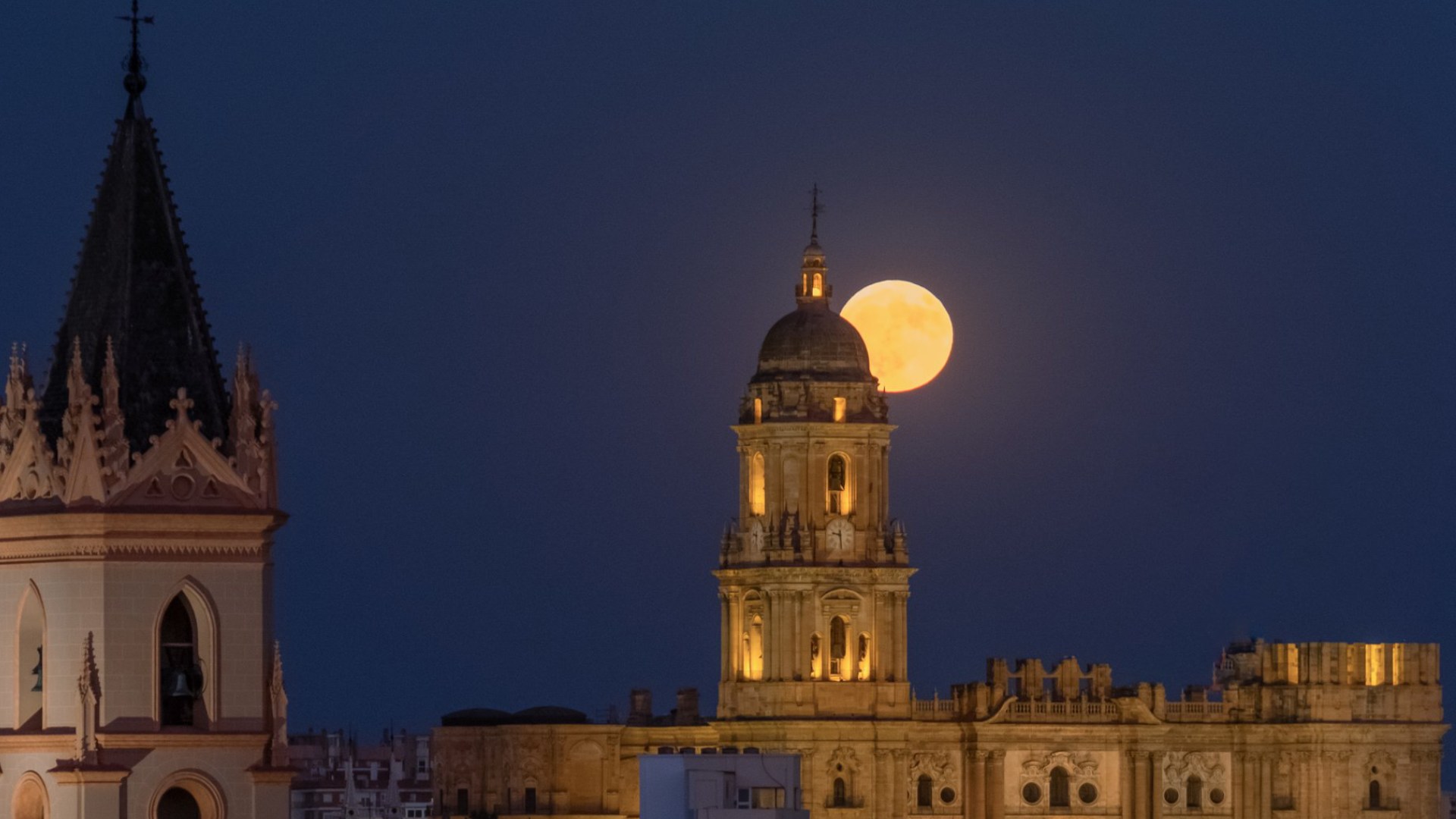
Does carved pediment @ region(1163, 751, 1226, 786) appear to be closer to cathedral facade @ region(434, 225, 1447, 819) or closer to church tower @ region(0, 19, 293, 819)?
cathedral facade @ region(434, 225, 1447, 819)

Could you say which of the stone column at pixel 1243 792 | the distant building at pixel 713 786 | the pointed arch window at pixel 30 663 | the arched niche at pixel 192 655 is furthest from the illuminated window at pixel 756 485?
the pointed arch window at pixel 30 663

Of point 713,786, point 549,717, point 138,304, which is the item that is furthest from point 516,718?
point 138,304

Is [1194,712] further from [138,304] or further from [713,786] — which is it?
[138,304]

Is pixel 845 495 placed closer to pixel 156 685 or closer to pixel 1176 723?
pixel 1176 723

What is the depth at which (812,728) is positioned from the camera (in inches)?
5950

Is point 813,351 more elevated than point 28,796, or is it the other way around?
point 813,351

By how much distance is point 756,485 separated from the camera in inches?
6083

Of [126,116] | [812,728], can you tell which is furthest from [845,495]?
[126,116]

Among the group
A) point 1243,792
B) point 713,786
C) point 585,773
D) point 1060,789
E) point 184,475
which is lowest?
point 1243,792

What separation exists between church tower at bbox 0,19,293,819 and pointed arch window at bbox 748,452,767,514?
10480cm

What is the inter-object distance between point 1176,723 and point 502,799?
989 inches

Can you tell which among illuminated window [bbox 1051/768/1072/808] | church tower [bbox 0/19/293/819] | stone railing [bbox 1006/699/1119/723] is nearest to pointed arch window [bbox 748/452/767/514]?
stone railing [bbox 1006/699/1119/723]

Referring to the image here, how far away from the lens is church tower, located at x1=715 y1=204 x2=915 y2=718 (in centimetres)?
15162

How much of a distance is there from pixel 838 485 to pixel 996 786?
485 inches
